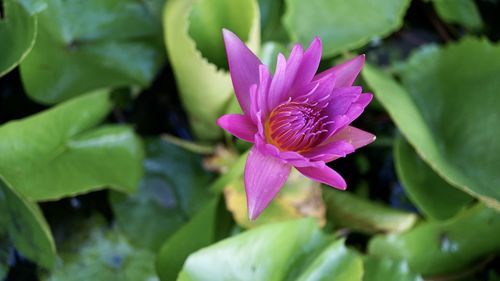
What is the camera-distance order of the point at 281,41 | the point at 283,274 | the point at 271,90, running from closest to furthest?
the point at 271,90 → the point at 283,274 → the point at 281,41

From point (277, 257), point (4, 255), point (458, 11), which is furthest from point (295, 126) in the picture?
point (458, 11)

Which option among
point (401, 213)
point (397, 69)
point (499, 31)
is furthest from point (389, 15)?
point (499, 31)

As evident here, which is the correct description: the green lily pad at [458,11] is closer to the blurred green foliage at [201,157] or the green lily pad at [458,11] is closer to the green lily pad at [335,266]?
the blurred green foliage at [201,157]

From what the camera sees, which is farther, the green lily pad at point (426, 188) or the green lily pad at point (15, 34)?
the green lily pad at point (426, 188)

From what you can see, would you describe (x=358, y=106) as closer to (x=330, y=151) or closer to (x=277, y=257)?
(x=330, y=151)

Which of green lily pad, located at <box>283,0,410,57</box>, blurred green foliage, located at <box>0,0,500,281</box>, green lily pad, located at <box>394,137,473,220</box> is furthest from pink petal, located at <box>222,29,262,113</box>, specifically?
green lily pad, located at <box>394,137,473,220</box>

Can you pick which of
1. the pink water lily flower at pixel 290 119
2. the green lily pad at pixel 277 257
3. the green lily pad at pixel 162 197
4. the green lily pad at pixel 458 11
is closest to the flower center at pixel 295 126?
the pink water lily flower at pixel 290 119

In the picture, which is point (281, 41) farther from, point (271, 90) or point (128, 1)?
point (271, 90)
